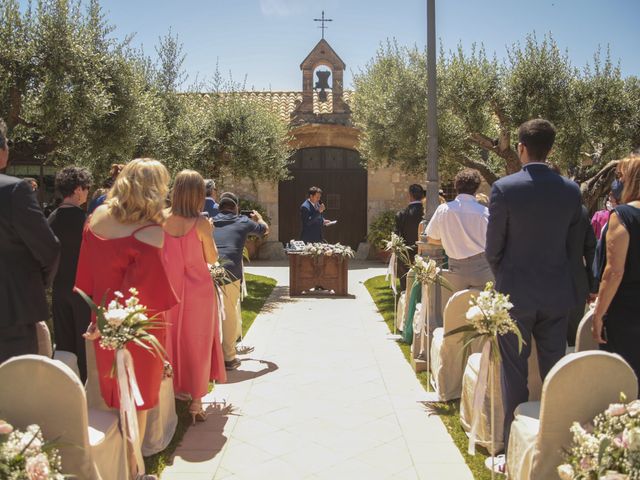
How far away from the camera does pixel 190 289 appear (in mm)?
5785

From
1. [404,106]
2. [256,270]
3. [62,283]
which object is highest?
[404,106]

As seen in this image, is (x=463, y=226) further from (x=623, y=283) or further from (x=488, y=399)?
(x=623, y=283)

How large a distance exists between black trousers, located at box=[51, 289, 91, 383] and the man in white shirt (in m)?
3.21

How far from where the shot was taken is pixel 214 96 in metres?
16.8

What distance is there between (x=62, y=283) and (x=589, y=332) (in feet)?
13.2

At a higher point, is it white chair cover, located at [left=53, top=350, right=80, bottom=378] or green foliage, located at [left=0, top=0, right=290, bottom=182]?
green foliage, located at [left=0, top=0, right=290, bottom=182]

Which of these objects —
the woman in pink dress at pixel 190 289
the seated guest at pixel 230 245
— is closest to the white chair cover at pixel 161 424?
the woman in pink dress at pixel 190 289

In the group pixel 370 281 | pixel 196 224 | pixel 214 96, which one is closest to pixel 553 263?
pixel 196 224

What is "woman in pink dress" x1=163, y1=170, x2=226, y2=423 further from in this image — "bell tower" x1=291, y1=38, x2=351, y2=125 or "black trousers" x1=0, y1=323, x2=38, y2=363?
"bell tower" x1=291, y1=38, x2=351, y2=125

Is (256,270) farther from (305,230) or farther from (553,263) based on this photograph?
(553,263)

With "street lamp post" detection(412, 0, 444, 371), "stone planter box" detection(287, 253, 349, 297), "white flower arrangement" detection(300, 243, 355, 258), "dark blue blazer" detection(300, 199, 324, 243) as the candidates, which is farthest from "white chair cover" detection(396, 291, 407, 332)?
"dark blue blazer" detection(300, 199, 324, 243)

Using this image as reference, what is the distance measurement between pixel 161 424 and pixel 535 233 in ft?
9.76

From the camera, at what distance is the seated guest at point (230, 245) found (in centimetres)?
758

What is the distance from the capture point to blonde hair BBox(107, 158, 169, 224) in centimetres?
429
